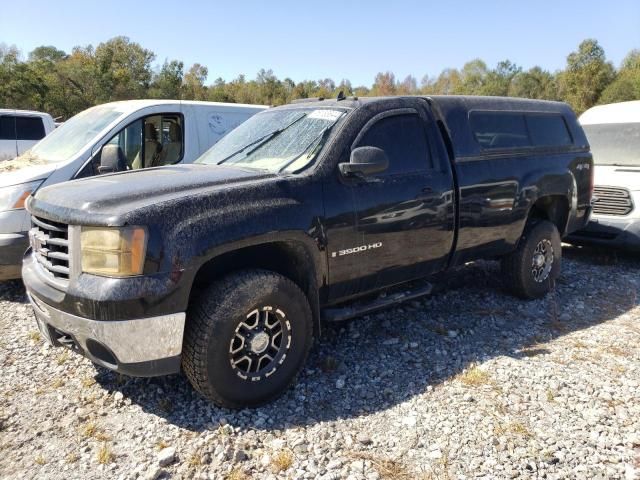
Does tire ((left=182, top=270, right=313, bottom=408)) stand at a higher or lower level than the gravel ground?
higher

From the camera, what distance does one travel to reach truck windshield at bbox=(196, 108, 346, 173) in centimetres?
355

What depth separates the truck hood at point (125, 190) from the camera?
2783 millimetres

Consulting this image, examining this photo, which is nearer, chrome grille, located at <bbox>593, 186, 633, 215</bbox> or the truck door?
the truck door

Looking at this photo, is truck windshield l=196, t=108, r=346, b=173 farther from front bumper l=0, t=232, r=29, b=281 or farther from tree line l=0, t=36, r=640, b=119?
tree line l=0, t=36, r=640, b=119

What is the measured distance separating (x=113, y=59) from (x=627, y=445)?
146ft

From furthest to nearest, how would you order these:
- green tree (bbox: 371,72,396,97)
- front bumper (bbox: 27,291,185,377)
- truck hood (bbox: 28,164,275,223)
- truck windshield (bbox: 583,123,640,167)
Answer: green tree (bbox: 371,72,396,97) < truck windshield (bbox: 583,123,640,167) < truck hood (bbox: 28,164,275,223) < front bumper (bbox: 27,291,185,377)

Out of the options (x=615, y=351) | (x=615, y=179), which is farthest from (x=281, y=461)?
(x=615, y=179)

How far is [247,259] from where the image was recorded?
3.27 meters

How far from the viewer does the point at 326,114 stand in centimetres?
382

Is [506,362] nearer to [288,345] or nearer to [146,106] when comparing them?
[288,345]

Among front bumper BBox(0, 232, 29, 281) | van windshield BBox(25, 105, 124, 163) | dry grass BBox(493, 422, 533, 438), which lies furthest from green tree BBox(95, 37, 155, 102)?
dry grass BBox(493, 422, 533, 438)

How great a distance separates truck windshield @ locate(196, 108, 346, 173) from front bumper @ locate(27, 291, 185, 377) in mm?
1338

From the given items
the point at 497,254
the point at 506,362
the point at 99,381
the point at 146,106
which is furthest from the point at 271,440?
the point at 146,106

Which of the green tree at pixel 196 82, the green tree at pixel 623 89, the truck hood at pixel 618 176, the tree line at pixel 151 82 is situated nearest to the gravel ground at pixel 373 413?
the truck hood at pixel 618 176
